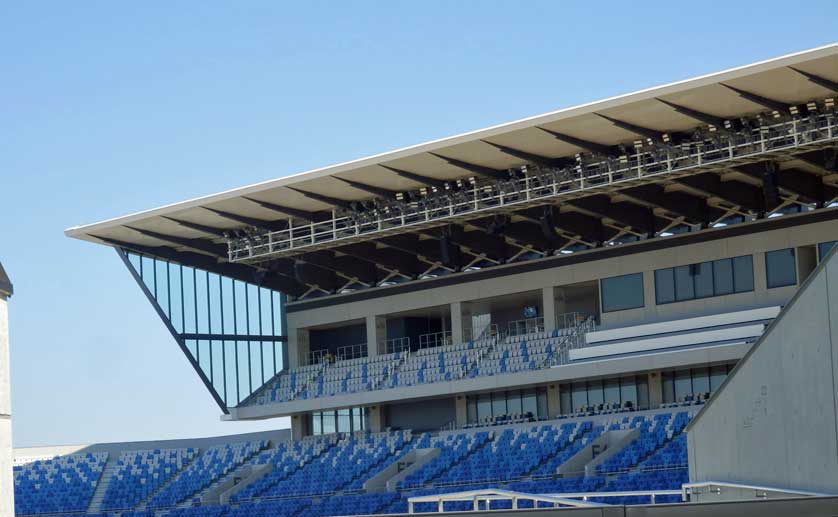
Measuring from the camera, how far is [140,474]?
4700 cm

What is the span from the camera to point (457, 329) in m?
44.2

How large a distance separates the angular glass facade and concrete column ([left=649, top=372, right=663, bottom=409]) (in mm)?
15097

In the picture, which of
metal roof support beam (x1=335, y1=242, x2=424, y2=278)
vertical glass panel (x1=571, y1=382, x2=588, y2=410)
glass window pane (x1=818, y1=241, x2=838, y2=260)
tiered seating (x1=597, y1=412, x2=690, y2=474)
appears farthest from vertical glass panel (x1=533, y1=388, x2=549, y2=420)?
glass window pane (x1=818, y1=241, x2=838, y2=260)

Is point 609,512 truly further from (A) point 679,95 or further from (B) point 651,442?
(B) point 651,442

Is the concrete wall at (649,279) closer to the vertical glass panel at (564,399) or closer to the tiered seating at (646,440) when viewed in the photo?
the vertical glass panel at (564,399)

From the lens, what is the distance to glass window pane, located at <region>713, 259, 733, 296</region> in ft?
125

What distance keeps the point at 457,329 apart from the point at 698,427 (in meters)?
23.2

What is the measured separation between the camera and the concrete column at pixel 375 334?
46500 mm

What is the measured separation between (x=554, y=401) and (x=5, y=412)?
35.3m

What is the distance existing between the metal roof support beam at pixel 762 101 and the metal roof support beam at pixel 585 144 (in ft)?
15.2

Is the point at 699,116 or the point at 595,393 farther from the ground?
the point at 699,116

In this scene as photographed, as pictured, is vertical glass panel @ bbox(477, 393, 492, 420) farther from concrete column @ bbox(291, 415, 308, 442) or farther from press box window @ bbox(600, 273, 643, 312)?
concrete column @ bbox(291, 415, 308, 442)

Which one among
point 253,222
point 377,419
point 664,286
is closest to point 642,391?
point 664,286

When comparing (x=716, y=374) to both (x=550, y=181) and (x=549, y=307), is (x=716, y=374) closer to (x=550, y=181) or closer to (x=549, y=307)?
(x=549, y=307)
